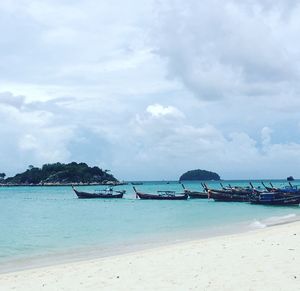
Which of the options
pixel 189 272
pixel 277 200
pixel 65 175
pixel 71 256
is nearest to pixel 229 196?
pixel 277 200

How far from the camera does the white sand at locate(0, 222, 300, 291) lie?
9.32 meters

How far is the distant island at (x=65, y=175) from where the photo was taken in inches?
6216

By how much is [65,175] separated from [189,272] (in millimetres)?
150797

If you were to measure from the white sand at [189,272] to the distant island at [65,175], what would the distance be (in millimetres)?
143027

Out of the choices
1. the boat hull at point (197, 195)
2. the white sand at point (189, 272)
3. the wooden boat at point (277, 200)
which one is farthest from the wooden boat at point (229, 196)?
the white sand at point (189, 272)

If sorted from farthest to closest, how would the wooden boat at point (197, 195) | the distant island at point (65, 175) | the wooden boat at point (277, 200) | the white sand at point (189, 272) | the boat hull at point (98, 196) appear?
the distant island at point (65, 175)
the boat hull at point (98, 196)
the wooden boat at point (197, 195)
the wooden boat at point (277, 200)
the white sand at point (189, 272)

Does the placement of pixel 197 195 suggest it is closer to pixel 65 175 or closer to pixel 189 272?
pixel 189 272

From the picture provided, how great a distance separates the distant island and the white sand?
143 meters

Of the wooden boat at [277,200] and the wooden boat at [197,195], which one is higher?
the wooden boat at [197,195]

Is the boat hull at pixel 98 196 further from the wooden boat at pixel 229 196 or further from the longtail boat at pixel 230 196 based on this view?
the wooden boat at pixel 229 196

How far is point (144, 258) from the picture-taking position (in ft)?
44.8

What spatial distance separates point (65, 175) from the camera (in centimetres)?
15850

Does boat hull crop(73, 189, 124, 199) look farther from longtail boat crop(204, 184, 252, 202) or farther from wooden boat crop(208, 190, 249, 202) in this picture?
wooden boat crop(208, 190, 249, 202)

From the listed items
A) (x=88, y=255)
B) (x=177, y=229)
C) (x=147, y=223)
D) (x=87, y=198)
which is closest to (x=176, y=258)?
(x=88, y=255)
